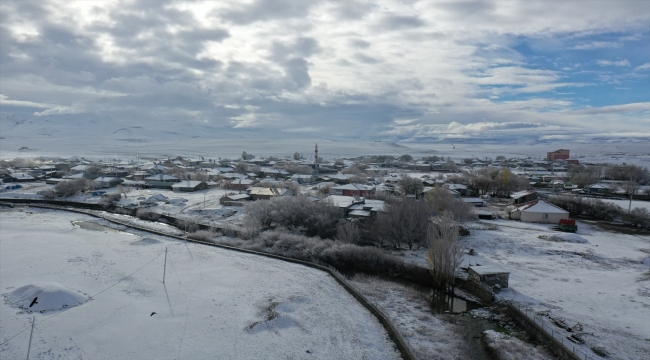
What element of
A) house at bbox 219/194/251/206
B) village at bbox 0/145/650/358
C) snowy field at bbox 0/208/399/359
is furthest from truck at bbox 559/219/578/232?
house at bbox 219/194/251/206

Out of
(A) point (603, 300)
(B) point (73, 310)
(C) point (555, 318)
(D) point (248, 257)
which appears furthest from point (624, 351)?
(B) point (73, 310)

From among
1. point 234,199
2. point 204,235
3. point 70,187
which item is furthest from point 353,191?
point 70,187

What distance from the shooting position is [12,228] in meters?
23.2

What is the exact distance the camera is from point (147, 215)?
2747cm

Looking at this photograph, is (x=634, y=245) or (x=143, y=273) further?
(x=634, y=245)

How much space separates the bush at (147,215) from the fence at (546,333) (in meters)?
22.0

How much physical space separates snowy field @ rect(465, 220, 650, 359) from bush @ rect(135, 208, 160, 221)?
19.4m

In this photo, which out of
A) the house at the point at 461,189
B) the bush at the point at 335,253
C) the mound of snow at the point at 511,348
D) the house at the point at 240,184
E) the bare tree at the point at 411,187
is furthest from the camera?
the house at the point at 240,184

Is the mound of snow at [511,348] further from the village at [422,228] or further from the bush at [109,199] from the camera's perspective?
the bush at [109,199]

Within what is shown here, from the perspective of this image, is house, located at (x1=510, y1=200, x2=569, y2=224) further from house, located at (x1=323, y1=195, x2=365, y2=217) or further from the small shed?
the small shed

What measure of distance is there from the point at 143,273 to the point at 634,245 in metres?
22.7

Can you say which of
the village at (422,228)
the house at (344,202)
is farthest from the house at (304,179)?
the house at (344,202)

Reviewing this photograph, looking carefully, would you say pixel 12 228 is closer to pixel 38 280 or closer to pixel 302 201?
pixel 38 280

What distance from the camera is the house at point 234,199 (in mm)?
29922
